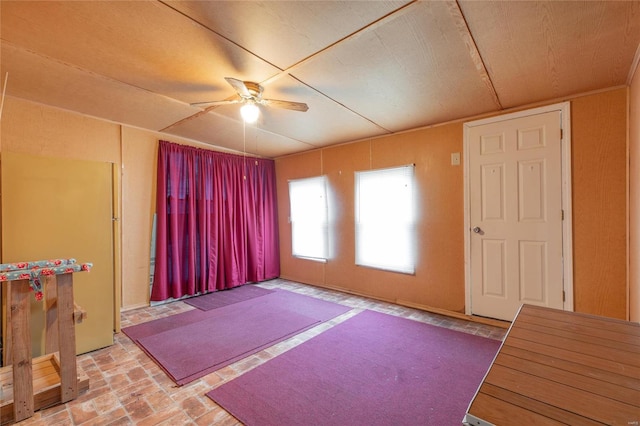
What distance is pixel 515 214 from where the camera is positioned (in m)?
2.97

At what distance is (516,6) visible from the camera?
1536 mm

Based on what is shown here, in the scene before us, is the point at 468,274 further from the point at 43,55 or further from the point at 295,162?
the point at 43,55

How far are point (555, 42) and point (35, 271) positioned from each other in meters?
3.83

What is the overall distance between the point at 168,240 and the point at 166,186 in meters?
0.77

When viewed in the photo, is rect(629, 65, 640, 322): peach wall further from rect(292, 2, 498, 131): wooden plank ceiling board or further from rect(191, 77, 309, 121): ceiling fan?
rect(191, 77, 309, 121): ceiling fan

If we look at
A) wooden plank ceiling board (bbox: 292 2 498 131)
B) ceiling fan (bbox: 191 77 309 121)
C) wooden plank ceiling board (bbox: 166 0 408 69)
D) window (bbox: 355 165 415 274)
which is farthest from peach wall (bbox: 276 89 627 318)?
wooden plank ceiling board (bbox: 166 0 408 69)

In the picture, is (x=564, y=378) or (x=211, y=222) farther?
(x=211, y=222)

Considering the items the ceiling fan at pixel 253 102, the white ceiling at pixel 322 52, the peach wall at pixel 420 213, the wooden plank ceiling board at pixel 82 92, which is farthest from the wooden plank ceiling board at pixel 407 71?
the wooden plank ceiling board at pixel 82 92

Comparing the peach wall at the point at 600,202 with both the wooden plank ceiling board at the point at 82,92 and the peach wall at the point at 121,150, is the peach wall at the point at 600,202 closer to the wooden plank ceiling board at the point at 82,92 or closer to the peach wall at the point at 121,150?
the wooden plank ceiling board at the point at 82,92

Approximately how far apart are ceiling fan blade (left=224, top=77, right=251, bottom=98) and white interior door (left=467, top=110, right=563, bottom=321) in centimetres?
257

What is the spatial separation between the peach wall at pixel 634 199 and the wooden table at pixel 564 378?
115cm

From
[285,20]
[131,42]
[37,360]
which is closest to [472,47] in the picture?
[285,20]

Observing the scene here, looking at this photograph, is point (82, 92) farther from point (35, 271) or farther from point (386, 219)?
point (386, 219)

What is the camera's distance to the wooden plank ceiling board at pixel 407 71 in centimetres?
173
